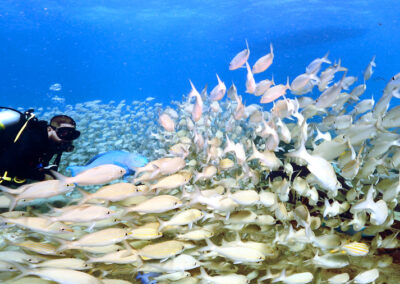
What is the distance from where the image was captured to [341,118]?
3.22m

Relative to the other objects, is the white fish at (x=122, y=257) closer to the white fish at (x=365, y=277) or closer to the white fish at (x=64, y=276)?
the white fish at (x=64, y=276)

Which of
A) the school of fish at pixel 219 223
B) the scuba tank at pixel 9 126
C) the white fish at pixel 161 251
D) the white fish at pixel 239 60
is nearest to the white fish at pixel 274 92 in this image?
the school of fish at pixel 219 223

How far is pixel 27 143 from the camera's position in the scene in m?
3.82

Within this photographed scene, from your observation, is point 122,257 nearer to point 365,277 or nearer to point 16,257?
point 16,257

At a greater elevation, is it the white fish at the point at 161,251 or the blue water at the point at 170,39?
the blue water at the point at 170,39

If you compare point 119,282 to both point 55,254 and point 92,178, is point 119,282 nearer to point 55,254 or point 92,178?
point 55,254

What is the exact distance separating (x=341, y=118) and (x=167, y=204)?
7.65ft

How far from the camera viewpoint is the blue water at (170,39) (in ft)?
123

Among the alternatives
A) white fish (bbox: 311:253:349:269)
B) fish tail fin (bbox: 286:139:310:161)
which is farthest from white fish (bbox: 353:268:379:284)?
fish tail fin (bbox: 286:139:310:161)

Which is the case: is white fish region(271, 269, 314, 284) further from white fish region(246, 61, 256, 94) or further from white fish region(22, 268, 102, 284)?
white fish region(246, 61, 256, 94)

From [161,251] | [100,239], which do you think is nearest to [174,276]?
[161,251]

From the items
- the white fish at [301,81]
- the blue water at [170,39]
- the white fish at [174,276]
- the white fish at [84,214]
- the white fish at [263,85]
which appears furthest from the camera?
the blue water at [170,39]

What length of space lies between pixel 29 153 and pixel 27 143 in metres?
0.15

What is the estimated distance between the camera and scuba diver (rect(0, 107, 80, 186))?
12.1 ft
